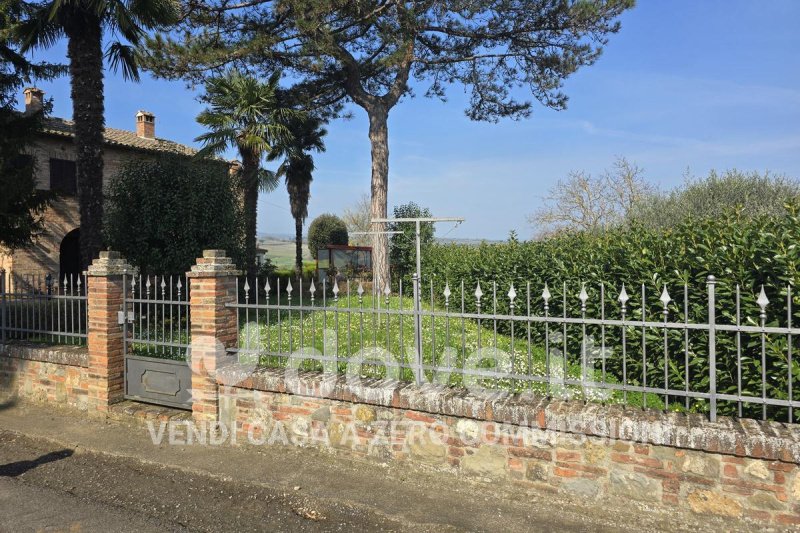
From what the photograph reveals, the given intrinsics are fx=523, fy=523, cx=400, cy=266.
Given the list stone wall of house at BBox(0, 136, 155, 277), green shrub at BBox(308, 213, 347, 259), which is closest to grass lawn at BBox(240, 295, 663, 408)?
stone wall of house at BBox(0, 136, 155, 277)

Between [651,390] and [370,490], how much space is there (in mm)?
2129

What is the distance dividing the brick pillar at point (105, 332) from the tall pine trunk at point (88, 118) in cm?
368

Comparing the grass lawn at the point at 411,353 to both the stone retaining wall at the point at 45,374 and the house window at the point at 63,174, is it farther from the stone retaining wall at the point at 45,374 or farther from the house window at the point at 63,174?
the house window at the point at 63,174

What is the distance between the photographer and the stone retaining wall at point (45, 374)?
6.07 metres

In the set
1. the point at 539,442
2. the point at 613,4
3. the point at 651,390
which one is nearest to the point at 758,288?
the point at 651,390

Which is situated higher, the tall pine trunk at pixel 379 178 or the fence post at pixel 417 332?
the tall pine trunk at pixel 379 178

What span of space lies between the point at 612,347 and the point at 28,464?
231 inches

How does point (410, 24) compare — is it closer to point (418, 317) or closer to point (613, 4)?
point (613, 4)

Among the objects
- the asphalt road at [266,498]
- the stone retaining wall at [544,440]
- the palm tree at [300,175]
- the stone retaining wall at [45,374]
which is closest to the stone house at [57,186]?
the palm tree at [300,175]

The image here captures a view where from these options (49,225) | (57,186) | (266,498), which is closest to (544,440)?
(266,498)

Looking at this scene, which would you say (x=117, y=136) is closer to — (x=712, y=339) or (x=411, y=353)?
(x=411, y=353)

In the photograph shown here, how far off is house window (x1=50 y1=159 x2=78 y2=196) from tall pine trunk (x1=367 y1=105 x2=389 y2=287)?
11573mm

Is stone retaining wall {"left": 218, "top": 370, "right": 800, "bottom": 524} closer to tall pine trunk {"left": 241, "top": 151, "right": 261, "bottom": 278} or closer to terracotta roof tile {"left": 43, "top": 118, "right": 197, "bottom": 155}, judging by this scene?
tall pine trunk {"left": 241, "top": 151, "right": 261, "bottom": 278}

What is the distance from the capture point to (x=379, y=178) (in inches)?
568
